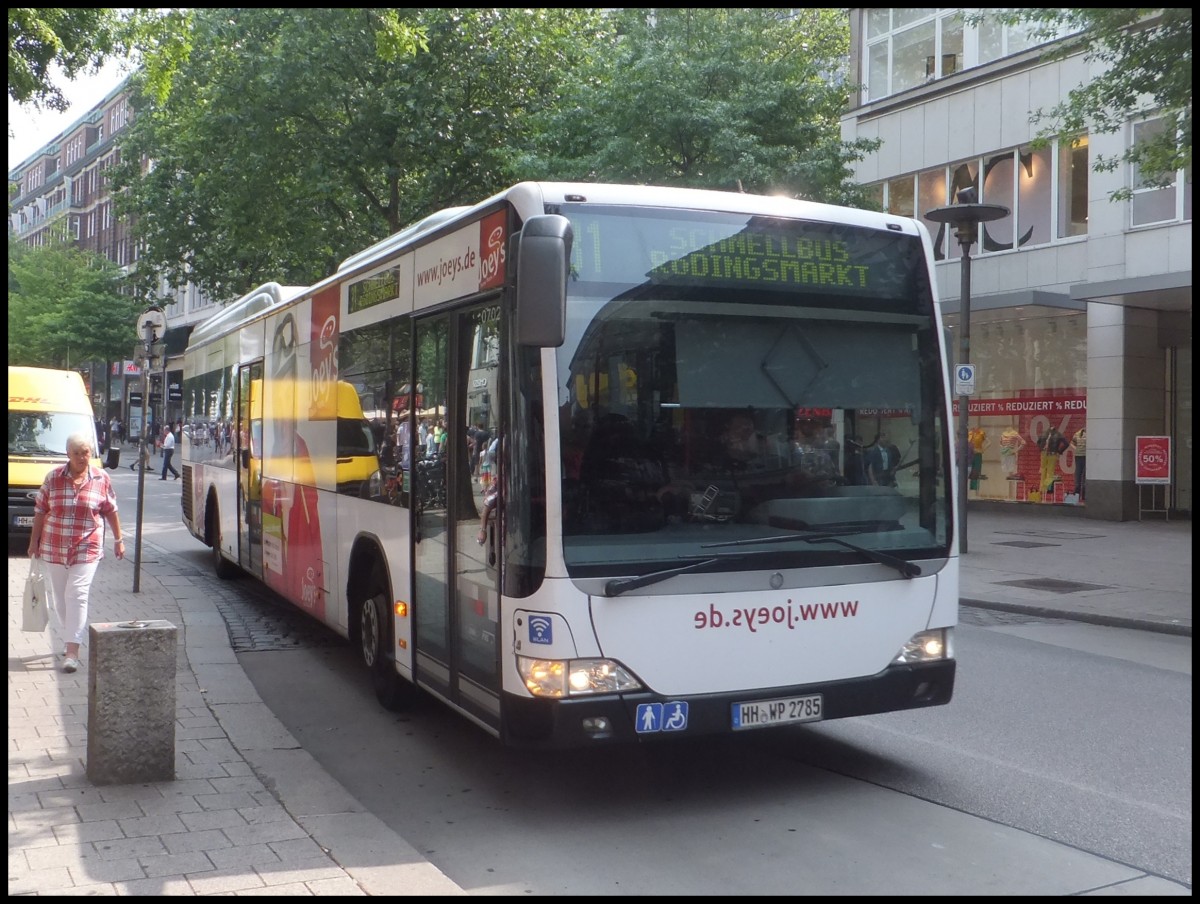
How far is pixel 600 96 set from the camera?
851 inches

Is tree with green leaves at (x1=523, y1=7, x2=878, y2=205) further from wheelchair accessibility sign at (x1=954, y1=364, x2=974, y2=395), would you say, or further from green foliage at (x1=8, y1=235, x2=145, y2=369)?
green foliage at (x1=8, y1=235, x2=145, y2=369)

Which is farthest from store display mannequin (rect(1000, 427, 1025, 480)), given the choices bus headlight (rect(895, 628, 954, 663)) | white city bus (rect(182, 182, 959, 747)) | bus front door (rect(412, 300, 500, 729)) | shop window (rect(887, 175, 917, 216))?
bus front door (rect(412, 300, 500, 729))

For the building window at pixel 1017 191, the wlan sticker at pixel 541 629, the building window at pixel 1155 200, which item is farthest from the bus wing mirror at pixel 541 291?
the building window at pixel 1017 191

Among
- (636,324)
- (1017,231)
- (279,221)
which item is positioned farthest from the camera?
(279,221)

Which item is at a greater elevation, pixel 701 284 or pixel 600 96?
pixel 600 96

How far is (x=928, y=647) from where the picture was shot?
6.11m

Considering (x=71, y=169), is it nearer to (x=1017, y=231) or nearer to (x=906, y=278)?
(x=1017, y=231)

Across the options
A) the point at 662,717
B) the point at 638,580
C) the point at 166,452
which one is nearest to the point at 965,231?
the point at 638,580

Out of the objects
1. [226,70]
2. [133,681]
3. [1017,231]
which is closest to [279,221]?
[226,70]

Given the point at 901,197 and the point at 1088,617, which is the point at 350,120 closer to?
the point at 901,197

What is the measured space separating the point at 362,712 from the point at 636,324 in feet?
11.8

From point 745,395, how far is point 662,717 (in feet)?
4.90

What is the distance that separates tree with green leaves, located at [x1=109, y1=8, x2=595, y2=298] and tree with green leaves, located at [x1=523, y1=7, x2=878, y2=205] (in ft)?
7.96

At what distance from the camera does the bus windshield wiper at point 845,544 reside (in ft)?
18.6
